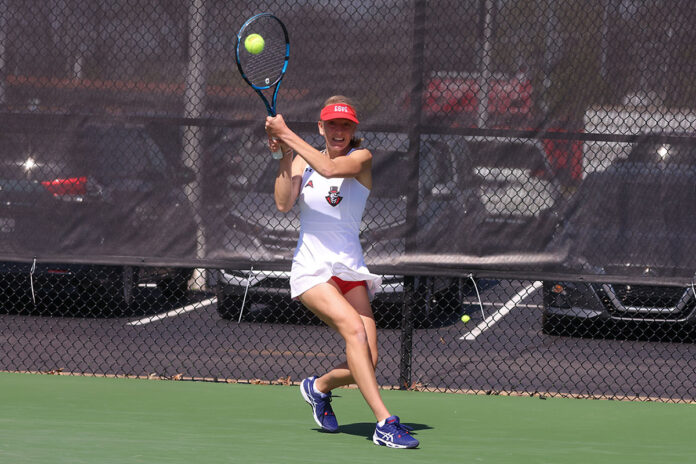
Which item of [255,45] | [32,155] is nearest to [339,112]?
[255,45]

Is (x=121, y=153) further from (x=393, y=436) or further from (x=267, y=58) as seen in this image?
(x=393, y=436)

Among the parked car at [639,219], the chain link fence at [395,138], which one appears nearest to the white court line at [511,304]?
the chain link fence at [395,138]

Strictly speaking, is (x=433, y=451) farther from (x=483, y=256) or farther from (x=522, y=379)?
(x=522, y=379)

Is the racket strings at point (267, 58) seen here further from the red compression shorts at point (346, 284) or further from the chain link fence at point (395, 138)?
the red compression shorts at point (346, 284)

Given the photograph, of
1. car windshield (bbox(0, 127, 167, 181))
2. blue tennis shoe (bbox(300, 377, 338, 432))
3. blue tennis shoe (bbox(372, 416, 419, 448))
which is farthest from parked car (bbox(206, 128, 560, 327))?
blue tennis shoe (bbox(372, 416, 419, 448))

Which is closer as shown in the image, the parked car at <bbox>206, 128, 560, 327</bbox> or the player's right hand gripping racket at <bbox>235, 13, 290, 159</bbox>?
the player's right hand gripping racket at <bbox>235, 13, 290, 159</bbox>

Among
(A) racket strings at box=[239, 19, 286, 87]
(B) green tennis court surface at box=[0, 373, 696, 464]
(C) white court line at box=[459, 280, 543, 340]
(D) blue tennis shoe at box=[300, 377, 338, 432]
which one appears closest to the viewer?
(B) green tennis court surface at box=[0, 373, 696, 464]

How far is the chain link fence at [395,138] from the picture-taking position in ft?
21.5

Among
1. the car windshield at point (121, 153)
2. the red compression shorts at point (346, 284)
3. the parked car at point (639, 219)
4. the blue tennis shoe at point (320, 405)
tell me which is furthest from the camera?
the car windshield at point (121, 153)

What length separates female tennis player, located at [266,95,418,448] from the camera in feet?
16.6

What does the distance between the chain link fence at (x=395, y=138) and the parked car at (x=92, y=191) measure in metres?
0.01

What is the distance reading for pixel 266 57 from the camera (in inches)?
223

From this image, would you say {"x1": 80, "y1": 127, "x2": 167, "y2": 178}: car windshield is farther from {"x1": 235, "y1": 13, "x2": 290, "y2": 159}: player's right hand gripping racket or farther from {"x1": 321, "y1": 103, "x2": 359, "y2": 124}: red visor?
{"x1": 321, "y1": 103, "x2": 359, "y2": 124}: red visor

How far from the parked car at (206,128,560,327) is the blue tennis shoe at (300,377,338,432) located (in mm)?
1454
